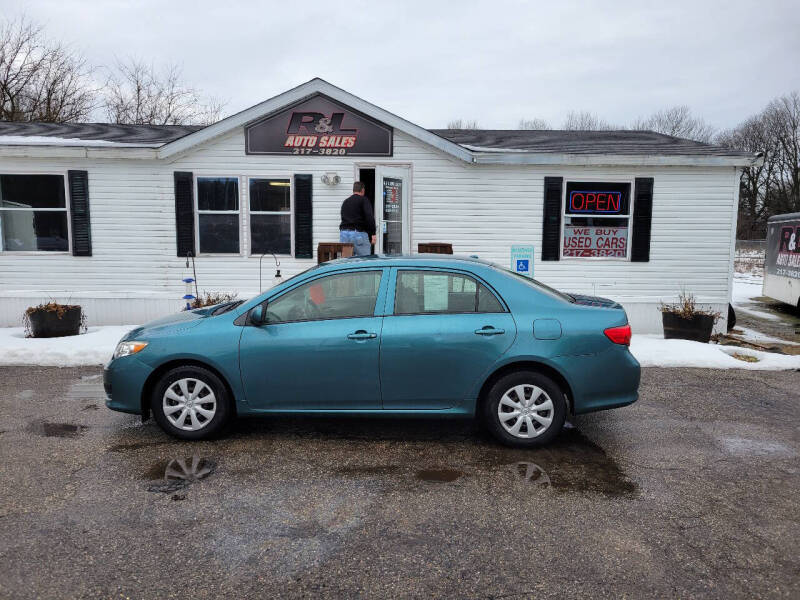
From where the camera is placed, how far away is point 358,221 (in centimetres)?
903

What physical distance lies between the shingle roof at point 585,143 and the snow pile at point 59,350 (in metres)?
6.80

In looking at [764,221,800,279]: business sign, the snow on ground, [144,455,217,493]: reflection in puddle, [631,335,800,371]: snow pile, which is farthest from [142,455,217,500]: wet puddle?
[764,221,800,279]: business sign

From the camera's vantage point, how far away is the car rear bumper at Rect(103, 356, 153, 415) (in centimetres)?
456

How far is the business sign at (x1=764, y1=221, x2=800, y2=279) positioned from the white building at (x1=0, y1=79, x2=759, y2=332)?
457 centimetres

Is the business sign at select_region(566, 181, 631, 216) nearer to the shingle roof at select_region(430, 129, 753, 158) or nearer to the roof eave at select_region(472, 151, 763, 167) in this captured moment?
the roof eave at select_region(472, 151, 763, 167)

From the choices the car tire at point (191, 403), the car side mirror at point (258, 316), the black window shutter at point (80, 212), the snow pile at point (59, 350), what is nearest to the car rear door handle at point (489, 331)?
the car side mirror at point (258, 316)

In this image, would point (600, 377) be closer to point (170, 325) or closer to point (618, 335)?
point (618, 335)

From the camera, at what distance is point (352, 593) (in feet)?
8.71

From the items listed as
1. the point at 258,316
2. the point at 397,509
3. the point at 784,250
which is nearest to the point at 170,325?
the point at 258,316

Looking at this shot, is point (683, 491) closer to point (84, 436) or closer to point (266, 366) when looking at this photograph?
point (266, 366)

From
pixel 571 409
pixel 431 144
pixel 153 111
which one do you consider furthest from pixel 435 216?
pixel 153 111

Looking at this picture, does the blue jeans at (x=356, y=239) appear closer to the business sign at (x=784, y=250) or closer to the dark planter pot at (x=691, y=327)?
the dark planter pot at (x=691, y=327)

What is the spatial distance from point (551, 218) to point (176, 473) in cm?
808

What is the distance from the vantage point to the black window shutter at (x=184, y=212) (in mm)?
10078
